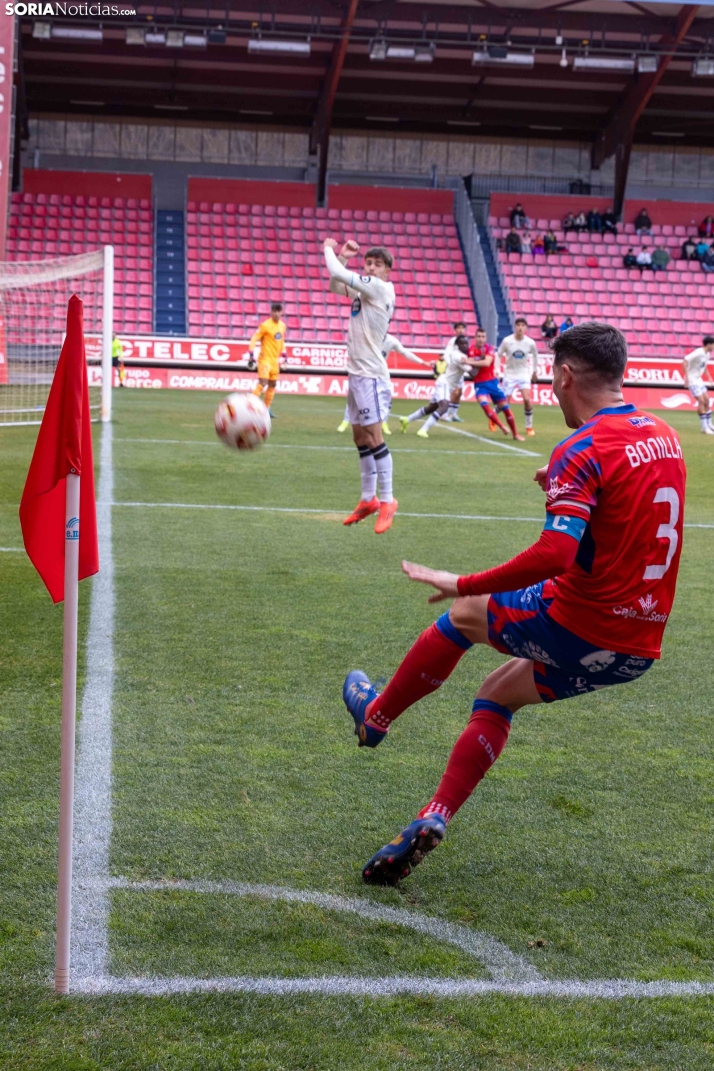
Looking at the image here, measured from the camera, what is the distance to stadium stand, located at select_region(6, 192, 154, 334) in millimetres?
33594

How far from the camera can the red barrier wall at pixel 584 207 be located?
38.0 metres

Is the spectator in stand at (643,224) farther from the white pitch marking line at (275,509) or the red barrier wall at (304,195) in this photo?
the white pitch marking line at (275,509)

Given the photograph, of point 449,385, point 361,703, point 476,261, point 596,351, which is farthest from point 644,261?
point 596,351

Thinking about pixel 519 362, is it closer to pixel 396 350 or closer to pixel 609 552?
pixel 396 350

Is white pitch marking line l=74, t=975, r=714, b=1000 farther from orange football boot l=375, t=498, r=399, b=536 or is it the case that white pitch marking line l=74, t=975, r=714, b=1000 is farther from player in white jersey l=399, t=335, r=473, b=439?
player in white jersey l=399, t=335, r=473, b=439

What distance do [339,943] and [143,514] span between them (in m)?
7.05

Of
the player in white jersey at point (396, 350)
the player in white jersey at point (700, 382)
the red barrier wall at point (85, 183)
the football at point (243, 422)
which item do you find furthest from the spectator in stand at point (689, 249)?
the football at point (243, 422)

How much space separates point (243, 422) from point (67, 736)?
13.8 ft

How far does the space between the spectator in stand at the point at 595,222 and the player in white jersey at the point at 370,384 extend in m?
30.1

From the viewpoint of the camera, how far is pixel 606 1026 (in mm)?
2564

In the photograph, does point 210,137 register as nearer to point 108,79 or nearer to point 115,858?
point 108,79

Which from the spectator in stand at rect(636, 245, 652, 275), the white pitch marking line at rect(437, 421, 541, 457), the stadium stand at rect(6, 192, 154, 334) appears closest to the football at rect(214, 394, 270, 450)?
the white pitch marking line at rect(437, 421, 541, 457)

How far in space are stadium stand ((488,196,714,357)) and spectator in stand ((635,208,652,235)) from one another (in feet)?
0.67

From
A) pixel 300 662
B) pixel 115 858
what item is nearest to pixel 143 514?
pixel 300 662
